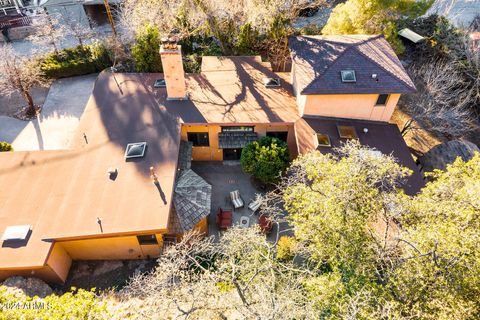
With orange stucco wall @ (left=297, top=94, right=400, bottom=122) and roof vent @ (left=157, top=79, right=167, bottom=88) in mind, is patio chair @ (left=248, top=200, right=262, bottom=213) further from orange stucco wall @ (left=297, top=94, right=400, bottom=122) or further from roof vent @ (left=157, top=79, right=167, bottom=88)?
roof vent @ (left=157, top=79, right=167, bottom=88)

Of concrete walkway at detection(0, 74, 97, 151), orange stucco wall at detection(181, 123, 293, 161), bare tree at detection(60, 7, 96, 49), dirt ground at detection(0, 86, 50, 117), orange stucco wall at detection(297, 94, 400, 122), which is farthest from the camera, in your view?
bare tree at detection(60, 7, 96, 49)

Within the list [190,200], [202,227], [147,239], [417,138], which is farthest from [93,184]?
[417,138]

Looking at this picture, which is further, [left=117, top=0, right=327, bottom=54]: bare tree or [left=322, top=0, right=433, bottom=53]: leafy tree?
[left=117, top=0, right=327, bottom=54]: bare tree

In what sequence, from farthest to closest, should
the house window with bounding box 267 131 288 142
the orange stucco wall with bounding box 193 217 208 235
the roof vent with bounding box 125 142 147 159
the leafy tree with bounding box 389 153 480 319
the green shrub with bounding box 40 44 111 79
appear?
1. the green shrub with bounding box 40 44 111 79
2. the house window with bounding box 267 131 288 142
3. the roof vent with bounding box 125 142 147 159
4. the orange stucco wall with bounding box 193 217 208 235
5. the leafy tree with bounding box 389 153 480 319

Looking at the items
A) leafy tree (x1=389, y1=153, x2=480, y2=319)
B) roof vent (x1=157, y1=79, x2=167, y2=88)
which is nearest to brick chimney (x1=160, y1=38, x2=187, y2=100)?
roof vent (x1=157, y1=79, x2=167, y2=88)

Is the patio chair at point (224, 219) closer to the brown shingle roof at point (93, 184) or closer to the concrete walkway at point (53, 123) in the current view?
the brown shingle roof at point (93, 184)

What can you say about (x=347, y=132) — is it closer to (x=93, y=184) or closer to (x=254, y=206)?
(x=254, y=206)

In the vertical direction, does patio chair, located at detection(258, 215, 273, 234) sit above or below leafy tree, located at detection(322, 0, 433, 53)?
below

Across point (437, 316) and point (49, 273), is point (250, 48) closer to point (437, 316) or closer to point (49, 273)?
point (49, 273)
